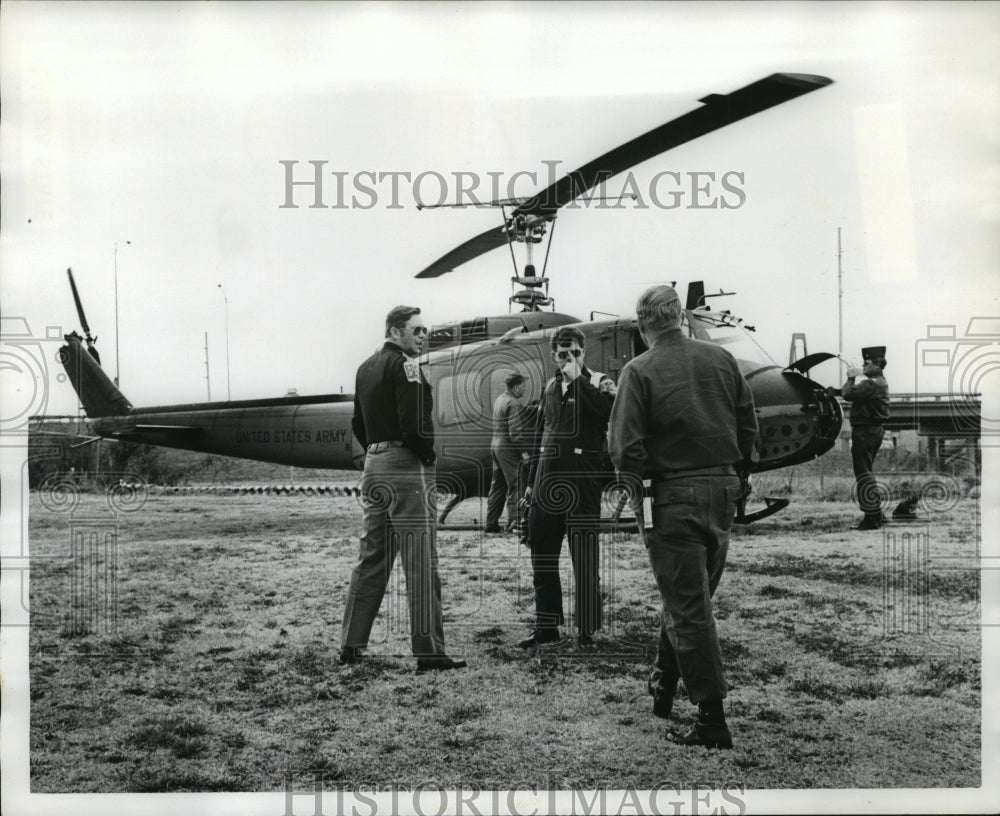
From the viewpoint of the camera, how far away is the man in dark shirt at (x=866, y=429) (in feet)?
22.6

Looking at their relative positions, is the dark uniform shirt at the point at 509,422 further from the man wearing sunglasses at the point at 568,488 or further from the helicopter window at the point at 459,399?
the man wearing sunglasses at the point at 568,488

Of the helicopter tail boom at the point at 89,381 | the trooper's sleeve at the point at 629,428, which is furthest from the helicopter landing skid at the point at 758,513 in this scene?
the helicopter tail boom at the point at 89,381

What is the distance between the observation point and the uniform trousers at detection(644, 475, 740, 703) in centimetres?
331

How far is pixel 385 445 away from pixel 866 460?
5.34 m

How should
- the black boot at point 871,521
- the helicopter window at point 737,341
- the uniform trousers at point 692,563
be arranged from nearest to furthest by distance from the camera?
the uniform trousers at point 692,563 < the black boot at point 871,521 < the helicopter window at point 737,341

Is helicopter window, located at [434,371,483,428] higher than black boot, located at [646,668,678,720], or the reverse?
helicopter window, located at [434,371,483,428]

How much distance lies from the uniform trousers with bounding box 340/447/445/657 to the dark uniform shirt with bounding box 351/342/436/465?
0.29 feet

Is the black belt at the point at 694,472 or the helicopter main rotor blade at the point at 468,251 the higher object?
the helicopter main rotor blade at the point at 468,251

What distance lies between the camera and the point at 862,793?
3.37 metres

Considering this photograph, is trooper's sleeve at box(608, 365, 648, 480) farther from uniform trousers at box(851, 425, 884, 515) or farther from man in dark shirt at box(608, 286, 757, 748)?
uniform trousers at box(851, 425, 884, 515)

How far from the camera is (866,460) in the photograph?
7.74 meters

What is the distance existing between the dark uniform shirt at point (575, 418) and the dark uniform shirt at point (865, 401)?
3393 millimetres

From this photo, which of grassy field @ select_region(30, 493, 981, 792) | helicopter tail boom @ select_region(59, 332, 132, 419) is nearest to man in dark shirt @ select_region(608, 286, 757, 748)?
grassy field @ select_region(30, 493, 981, 792)

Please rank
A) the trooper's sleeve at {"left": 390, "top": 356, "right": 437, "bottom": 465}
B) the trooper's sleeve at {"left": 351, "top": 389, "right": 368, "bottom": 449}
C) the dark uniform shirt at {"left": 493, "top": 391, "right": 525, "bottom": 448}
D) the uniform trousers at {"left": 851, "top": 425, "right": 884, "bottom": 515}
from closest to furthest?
the trooper's sleeve at {"left": 390, "top": 356, "right": 437, "bottom": 465}, the trooper's sleeve at {"left": 351, "top": 389, "right": 368, "bottom": 449}, the dark uniform shirt at {"left": 493, "top": 391, "right": 525, "bottom": 448}, the uniform trousers at {"left": 851, "top": 425, "right": 884, "bottom": 515}
